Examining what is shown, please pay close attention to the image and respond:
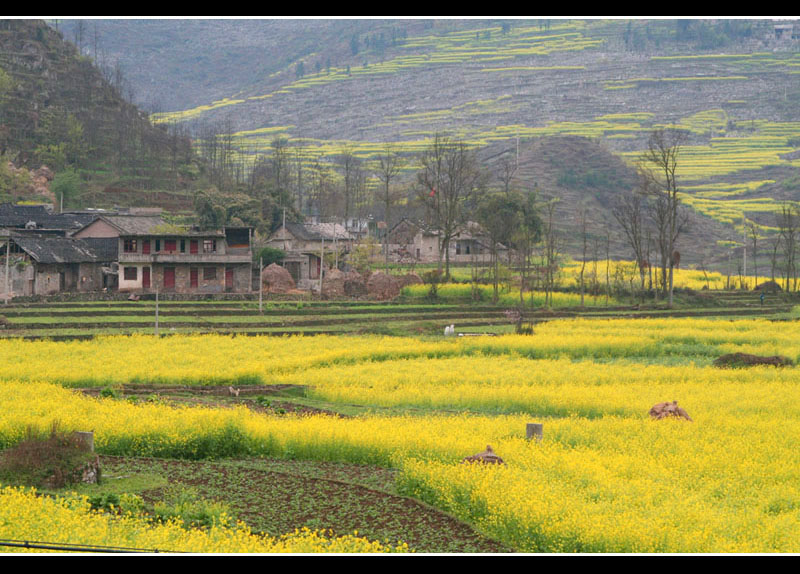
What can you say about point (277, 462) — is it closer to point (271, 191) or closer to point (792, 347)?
point (792, 347)

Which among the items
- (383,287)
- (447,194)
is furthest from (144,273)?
(447,194)

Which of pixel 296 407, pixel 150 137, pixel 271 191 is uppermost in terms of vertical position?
pixel 150 137

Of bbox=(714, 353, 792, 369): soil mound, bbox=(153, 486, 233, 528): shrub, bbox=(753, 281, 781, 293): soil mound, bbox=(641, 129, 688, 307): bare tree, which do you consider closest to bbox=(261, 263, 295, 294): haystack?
bbox=(641, 129, 688, 307): bare tree

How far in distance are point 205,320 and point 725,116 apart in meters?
150

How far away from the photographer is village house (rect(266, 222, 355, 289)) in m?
64.8

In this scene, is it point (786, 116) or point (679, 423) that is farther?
point (786, 116)

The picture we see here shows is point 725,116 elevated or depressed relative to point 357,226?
elevated

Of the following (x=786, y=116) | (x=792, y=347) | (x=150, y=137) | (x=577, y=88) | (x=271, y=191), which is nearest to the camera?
(x=792, y=347)

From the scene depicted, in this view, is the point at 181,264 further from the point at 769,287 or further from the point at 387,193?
the point at 769,287

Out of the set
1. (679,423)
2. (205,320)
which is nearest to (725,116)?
(205,320)

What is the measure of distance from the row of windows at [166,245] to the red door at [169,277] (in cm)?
149

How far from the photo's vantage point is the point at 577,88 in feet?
630

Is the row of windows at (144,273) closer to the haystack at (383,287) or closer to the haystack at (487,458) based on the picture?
the haystack at (383,287)

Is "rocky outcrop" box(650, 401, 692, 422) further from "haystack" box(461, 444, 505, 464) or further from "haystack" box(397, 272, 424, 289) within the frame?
"haystack" box(397, 272, 424, 289)
